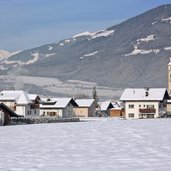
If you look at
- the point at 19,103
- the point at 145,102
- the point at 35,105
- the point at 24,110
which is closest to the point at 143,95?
the point at 145,102

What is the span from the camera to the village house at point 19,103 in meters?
96.9

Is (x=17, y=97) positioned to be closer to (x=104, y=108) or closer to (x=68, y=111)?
(x=68, y=111)

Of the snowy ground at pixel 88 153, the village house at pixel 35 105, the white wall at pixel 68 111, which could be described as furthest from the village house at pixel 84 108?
the snowy ground at pixel 88 153

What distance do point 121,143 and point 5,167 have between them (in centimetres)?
917

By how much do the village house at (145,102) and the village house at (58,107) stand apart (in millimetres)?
10517

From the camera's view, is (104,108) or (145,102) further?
(104,108)

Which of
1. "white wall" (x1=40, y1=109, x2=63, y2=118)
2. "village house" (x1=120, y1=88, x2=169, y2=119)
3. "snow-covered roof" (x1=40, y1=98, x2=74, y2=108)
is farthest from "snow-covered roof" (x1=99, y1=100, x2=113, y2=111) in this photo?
"white wall" (x1=40, y1=109, x2=63, y2=118)

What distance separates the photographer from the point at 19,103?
97062 millimetres

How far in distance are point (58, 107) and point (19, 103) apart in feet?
28.5

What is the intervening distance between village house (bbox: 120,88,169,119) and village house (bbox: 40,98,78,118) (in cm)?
1052

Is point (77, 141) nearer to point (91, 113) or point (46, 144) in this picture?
point (46, 144)

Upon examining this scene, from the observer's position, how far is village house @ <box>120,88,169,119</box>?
10125 centimetres

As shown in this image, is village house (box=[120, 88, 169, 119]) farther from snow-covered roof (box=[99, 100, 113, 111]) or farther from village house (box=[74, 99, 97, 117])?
snow-covered roof (box=[99, 100, 113, 111])

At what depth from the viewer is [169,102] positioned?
105312mm
